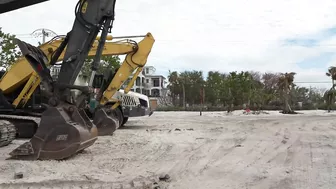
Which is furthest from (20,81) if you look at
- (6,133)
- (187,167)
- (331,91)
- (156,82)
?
(156,82)

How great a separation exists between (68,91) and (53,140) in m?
1.12

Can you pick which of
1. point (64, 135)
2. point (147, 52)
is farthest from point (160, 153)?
point (147, 52)

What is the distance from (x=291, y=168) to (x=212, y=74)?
56.7 meters

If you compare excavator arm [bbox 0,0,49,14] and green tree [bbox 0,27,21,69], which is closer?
excavator arm [bbox 0,0,49,14]

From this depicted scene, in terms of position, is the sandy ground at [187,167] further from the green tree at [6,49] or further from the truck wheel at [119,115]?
the green tree at [6,49]

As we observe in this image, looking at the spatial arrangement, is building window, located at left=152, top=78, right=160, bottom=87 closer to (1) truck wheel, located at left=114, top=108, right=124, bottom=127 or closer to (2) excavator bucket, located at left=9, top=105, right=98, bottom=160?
(1) truck wheel, located at left=114, top=108, right=124, bottom=127

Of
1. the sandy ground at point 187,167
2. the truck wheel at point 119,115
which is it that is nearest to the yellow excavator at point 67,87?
the sandy ground at point 187,167

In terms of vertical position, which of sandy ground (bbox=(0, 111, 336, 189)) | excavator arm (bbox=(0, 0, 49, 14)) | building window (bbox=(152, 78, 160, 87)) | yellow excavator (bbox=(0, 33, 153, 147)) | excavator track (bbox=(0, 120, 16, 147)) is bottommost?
sandy ground (bbox=(0, 111, 336, 189))

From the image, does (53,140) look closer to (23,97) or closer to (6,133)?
(6,133)

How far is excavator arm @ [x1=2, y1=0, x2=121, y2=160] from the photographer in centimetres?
699

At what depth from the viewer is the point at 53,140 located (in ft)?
23.0

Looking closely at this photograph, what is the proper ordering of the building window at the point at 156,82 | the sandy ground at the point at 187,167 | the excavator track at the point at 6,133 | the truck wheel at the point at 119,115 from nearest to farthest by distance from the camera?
the sandy ground at the point at 187,167, the excavator track at the point at 6,133, the truck wheel at the point at 119,115, the building window at the point at 156,82

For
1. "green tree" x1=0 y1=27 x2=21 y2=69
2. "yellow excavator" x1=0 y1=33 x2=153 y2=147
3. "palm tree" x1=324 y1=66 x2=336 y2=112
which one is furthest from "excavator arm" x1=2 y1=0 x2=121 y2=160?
"palm tree" x1=324 y1=66 x2=336 y2=112

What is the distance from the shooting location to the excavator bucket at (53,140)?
6941 millimetres
